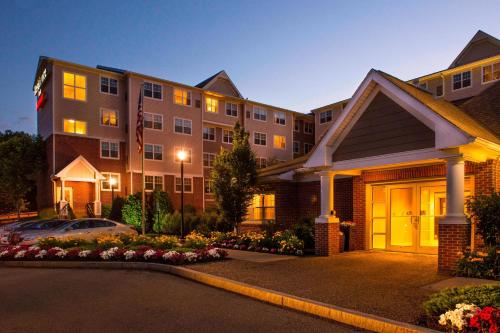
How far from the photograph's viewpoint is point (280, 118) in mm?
50094

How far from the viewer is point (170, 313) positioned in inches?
287

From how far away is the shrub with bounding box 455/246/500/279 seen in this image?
920 cm

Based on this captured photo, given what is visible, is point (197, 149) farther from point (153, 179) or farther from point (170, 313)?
point (170, 313)

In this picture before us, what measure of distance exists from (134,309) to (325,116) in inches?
1778

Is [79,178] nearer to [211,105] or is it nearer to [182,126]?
[182,126]

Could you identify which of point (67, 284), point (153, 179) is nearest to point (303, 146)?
point (153, 179)

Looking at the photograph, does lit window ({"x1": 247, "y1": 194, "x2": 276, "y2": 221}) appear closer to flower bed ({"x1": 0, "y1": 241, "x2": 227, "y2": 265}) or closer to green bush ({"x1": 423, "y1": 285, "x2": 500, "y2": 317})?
flower bed ({"x1": 0, "y1": 241, "x2": 227, "y2": 265})

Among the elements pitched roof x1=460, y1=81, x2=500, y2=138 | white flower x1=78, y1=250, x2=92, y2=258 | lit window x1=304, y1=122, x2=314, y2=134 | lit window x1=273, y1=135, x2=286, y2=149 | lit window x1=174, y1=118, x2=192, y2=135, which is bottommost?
white flower x1=78, y1=250, x2=92, y2=258

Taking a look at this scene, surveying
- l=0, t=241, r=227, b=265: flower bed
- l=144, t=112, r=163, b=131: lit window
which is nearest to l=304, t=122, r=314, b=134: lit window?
l=144, t=112, r=163, b=131: lit window

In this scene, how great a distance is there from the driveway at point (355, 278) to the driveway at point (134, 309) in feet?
2.97

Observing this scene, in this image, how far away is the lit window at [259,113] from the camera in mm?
47469

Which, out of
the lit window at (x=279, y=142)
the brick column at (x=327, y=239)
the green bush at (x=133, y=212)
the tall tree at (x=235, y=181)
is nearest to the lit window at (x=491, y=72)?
the lit window at (x=279, y=142)

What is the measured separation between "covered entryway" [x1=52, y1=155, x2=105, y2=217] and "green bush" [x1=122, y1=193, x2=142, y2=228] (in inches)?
128

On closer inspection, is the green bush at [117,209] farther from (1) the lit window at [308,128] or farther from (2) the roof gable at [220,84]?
(1) the lit window at [308,128]
